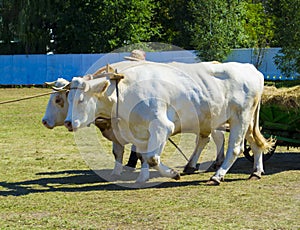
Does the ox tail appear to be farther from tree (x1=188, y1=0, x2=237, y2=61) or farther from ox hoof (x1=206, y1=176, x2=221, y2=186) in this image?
tree (x1=188, y1=0, x2=237, y2=61)

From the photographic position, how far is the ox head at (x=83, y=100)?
31.2ft

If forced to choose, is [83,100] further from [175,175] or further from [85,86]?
[175,175]

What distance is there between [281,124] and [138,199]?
365 cm

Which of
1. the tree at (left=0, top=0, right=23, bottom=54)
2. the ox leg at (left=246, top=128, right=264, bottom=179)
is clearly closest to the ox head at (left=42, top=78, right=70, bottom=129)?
the ox leg at (left=246, top=128, right=264, bottom=179)

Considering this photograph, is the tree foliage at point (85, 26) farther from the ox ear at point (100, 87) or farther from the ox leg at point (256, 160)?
the ox ear at point (100, 87)

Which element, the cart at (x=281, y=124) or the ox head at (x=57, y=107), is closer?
the ox head at (x=57, y=107)

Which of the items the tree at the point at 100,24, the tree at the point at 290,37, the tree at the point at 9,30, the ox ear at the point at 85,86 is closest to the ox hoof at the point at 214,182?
the ox ear at the point at 85,86

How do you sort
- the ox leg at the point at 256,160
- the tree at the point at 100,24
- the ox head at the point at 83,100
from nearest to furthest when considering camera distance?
the ox head at the point at 83,100 < the ox leg at the point at 256,160 < the tree at the point at 100,24

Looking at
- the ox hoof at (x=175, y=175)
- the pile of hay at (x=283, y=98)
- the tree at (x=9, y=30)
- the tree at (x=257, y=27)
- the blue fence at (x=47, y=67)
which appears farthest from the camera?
the tree at (x=9, y=30)

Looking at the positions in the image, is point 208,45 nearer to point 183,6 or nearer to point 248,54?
point 248,54

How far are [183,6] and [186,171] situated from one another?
134 feet

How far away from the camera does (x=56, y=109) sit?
1057 centimetres

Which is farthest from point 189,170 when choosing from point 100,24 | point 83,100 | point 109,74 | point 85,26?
point 100,24

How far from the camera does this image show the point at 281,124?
11570 millimetres
